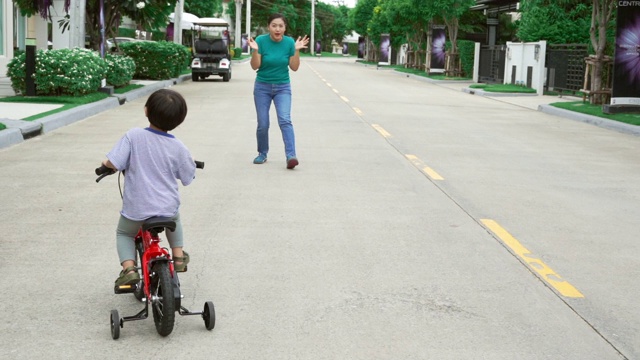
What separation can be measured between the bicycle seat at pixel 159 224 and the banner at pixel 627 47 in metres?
19.3

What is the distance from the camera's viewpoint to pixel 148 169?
5.17 m

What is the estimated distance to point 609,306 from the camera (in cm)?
587

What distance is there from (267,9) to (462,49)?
81.2 meters

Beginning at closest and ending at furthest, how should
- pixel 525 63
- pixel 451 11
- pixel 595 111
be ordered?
pixel 595 111, pixel 525 63, pixel 451 11

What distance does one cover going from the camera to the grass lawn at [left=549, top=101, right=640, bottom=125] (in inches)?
827

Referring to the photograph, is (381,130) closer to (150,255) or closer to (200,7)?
(150,255)

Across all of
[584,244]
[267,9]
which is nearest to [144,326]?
[584,244]

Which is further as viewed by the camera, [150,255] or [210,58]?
[210,58]

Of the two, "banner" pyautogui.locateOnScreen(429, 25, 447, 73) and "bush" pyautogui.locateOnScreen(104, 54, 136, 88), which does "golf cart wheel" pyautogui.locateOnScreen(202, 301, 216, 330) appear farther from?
"banner" pyautogui.locateOnScreen(429, 25, 447, 73)

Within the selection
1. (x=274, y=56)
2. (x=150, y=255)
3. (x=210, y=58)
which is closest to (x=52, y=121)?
(x=274, y=56)

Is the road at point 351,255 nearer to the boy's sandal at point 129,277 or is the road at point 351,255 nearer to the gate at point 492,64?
the boy's sandal at point 129,277

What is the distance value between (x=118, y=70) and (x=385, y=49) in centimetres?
5398

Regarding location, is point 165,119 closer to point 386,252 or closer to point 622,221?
point 386,252

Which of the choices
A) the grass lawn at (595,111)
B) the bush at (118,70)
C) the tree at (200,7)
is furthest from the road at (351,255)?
the tree at (200,7)
